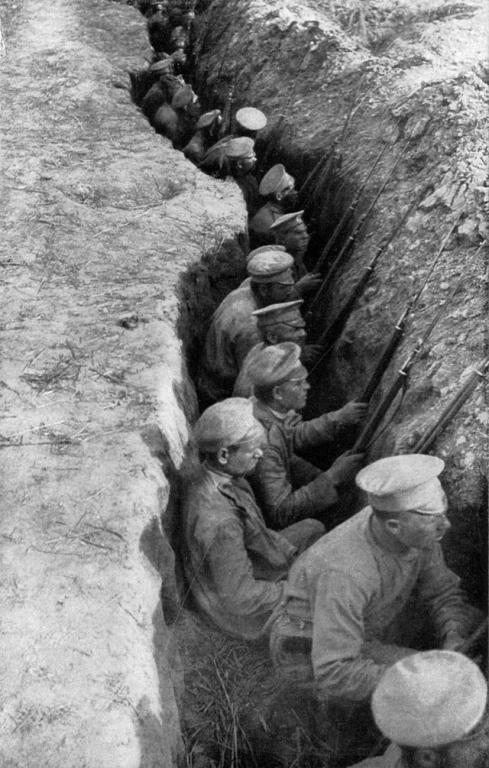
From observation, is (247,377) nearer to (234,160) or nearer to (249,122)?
(234,160)

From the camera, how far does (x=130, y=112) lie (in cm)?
912

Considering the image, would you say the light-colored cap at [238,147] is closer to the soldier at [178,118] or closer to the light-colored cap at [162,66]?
the soldier at [178,118]

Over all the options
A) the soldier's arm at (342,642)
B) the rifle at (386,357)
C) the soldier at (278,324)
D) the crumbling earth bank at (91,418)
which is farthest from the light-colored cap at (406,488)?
the soldier at (278,324)

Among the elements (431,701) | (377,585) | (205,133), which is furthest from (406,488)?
(205,133)

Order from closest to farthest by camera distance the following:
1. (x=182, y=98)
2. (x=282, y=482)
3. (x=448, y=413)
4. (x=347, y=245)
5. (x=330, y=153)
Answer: (x=448, y=413) < (x=282, y=482) < (x=347, y=245) < (x=330, y=153) < (x=182, y=98)

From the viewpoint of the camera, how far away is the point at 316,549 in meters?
3.60

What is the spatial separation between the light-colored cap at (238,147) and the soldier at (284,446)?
3.46m

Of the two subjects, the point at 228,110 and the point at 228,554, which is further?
the point at 228,110

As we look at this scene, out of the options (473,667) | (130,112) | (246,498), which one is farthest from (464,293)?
(130,112)

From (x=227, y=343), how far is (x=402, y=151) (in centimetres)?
241

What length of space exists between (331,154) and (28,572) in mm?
5684

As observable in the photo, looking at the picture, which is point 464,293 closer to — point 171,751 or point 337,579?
point 337,579

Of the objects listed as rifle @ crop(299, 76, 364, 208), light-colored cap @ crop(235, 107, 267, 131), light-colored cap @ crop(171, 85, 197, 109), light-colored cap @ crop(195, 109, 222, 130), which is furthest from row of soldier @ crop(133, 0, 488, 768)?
light-colored cap @ crop(171, 85, 197, 109)

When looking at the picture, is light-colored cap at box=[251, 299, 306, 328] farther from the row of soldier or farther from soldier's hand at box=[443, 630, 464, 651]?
soldier's hand at box=[443, 630, 464, 651]
